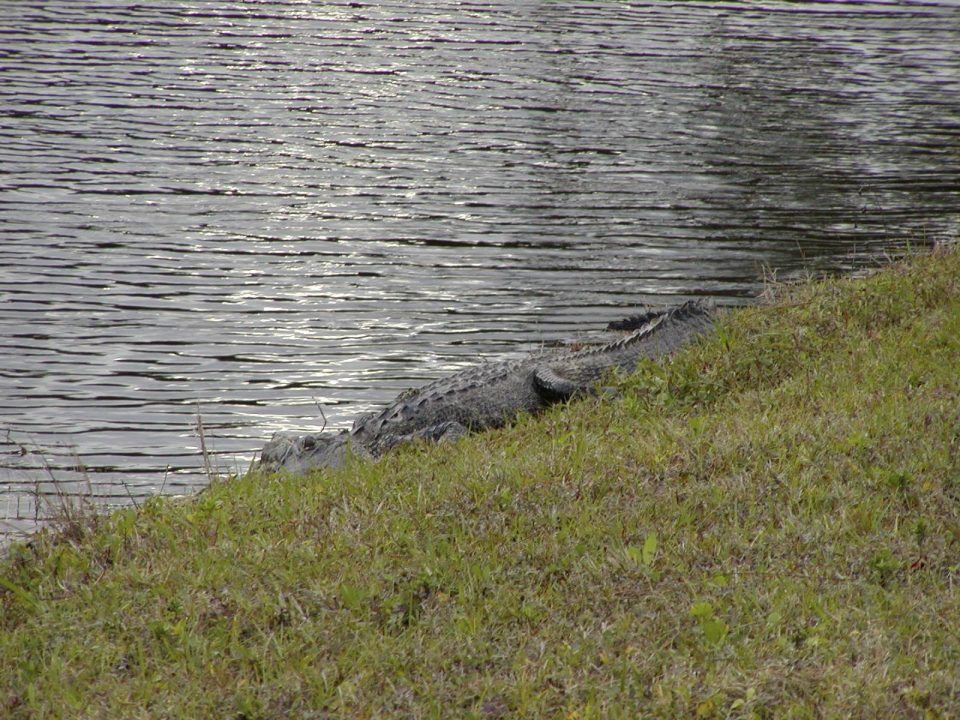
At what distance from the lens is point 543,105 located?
67.2 ft

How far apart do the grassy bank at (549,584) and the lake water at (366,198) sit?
1.17 m

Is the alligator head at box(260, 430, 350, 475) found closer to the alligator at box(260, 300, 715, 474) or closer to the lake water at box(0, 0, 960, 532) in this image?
the alligator at box(260, 300, 715, 474)

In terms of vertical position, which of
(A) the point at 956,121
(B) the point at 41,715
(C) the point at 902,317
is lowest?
(A) the point at 956,121

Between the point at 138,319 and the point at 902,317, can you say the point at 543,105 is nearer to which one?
the point at 138,319

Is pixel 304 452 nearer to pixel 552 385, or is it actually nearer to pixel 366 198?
pixel 552 385

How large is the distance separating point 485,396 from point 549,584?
11.7 ft

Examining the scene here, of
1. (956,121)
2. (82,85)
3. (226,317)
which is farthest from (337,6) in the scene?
(226,317)

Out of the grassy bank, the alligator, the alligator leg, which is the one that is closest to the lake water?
the alligator

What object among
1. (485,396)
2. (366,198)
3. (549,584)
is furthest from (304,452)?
(366,198)

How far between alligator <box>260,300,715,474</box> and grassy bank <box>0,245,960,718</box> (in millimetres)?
1004

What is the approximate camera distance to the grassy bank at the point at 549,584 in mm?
3873

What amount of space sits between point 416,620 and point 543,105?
56.5 ft

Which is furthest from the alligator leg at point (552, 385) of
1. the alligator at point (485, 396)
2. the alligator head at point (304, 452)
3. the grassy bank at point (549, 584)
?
the alligator head at point (304, 452)

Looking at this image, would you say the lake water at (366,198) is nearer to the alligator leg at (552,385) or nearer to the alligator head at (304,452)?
the alligator head at (304,452)
